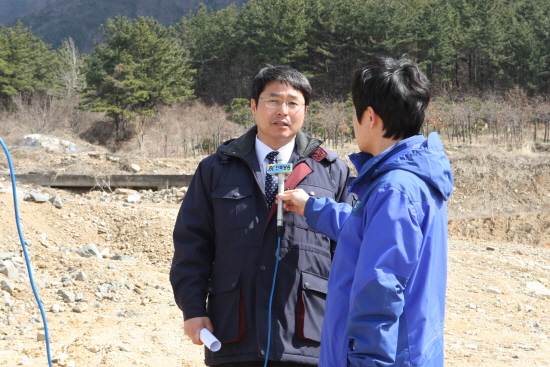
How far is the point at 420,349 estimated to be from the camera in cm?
164

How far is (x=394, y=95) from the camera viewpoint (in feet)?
5.81

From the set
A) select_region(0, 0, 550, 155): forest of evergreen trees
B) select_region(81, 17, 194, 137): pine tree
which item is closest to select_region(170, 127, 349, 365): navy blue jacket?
select_region(0, 0, 550, 155): forest of evergreen trees

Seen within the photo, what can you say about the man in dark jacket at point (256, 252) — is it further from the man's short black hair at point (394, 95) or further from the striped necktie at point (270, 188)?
the man's short black hair at point (394, 95)

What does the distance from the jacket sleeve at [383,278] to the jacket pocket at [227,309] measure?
2.61 ft

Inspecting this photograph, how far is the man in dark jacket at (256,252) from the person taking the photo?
233 cm

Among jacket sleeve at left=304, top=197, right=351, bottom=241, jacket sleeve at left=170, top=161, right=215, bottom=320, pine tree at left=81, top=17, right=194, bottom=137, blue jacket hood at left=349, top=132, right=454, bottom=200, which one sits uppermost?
pine tree at left=81, top=17, right=194, bottom=137

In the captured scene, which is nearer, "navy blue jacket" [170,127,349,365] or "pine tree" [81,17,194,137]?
"navy blue jacket" [170,127,349,365]

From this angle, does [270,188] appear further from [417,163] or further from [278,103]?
[417,163]

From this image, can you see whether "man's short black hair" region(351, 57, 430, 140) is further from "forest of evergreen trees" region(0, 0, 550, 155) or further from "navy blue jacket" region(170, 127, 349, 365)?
"forest of evergreen trees" region(0, 0, 550, 155)

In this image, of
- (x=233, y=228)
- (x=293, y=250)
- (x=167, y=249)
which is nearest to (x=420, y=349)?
(x=293, y=250)

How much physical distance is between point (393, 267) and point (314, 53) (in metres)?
46.1

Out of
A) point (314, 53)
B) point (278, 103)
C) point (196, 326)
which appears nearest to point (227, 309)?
point (196, 326)

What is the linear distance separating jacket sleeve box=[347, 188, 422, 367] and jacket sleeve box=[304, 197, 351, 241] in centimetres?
45

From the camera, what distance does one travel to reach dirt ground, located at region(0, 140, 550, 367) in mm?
4953
